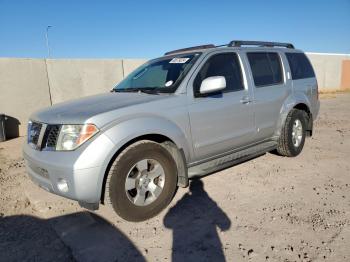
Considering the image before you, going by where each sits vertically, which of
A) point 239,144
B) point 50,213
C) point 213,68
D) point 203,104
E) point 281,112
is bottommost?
point 50,213

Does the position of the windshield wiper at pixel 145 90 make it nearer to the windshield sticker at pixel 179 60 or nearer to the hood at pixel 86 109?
the hood at pixel 86 109

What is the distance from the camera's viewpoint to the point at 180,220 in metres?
3.27

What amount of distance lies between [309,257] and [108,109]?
2.28 m

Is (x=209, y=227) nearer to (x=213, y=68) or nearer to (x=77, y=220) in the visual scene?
(x=77, y=220)

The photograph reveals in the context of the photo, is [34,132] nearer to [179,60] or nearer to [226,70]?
[179,60]

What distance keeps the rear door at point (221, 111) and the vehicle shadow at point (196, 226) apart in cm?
58

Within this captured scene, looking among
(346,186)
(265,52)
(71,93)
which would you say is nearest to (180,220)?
(346,186)

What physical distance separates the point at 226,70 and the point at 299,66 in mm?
2095

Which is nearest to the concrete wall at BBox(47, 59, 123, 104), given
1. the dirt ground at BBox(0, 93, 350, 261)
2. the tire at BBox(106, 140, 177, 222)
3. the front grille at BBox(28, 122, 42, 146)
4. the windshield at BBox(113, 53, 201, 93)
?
the dirt ground at BBox(0, 93, 350, 261)

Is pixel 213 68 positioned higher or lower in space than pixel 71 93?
higher

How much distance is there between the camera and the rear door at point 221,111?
3.77m

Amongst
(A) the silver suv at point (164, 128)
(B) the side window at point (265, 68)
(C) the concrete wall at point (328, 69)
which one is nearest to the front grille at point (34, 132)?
(A) the silver suv at point (164, 128)

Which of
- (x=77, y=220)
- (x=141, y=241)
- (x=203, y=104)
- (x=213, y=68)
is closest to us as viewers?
(x=141, y=241)

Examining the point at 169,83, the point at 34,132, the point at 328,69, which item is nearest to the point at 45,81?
the point at 34,132
